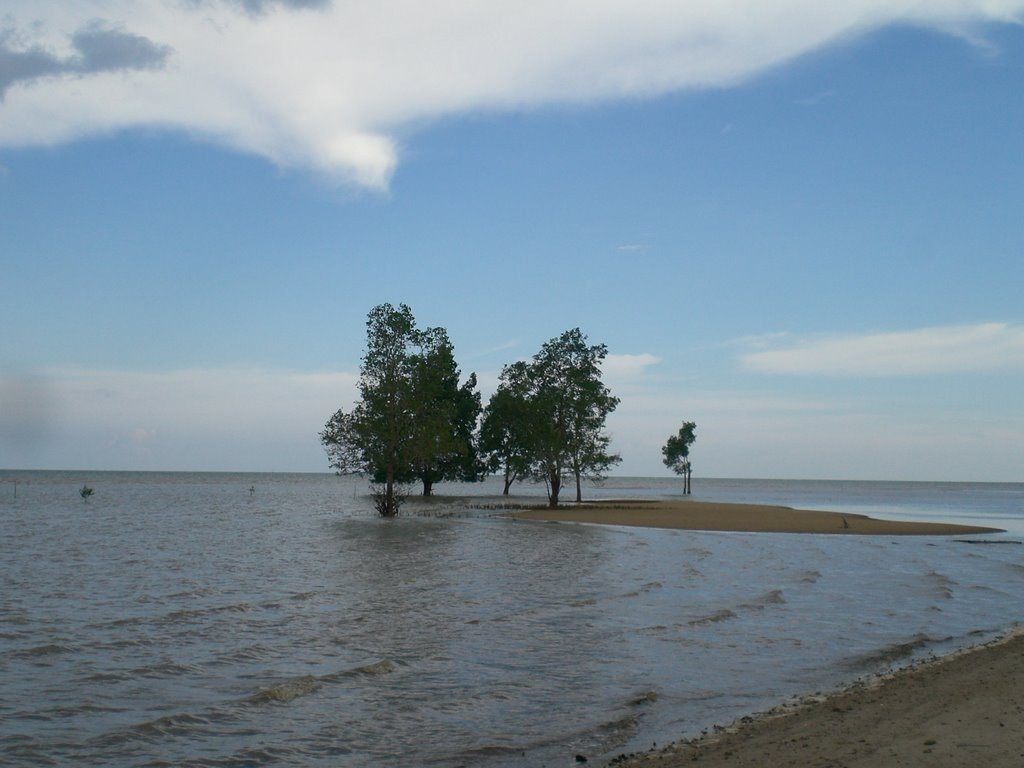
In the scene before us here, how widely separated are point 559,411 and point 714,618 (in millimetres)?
48155

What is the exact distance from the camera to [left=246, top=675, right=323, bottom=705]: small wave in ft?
43.5

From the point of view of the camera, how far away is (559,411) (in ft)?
225

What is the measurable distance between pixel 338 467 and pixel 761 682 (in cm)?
4731

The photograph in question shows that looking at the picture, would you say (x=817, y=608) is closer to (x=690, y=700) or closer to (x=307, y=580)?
(x=690, y=700)

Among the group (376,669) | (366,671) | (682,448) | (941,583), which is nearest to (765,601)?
(941,583)

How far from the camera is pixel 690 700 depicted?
13.2m

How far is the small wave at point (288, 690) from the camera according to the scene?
13.3 m

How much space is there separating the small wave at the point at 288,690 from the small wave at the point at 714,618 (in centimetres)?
934

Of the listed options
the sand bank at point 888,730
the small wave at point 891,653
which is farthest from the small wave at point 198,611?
the small wave at point 891,653

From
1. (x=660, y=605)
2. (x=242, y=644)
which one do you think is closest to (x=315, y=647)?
(x=242, y=644)

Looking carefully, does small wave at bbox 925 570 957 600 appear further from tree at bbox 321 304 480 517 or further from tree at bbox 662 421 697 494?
tree at bbox 662 421 697 494

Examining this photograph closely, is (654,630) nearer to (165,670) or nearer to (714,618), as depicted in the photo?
(714,618)

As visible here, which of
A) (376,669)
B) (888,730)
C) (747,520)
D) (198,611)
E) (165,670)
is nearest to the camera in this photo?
(888,730)

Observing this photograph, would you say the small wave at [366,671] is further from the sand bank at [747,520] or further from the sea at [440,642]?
the sand bank at [747,520]
